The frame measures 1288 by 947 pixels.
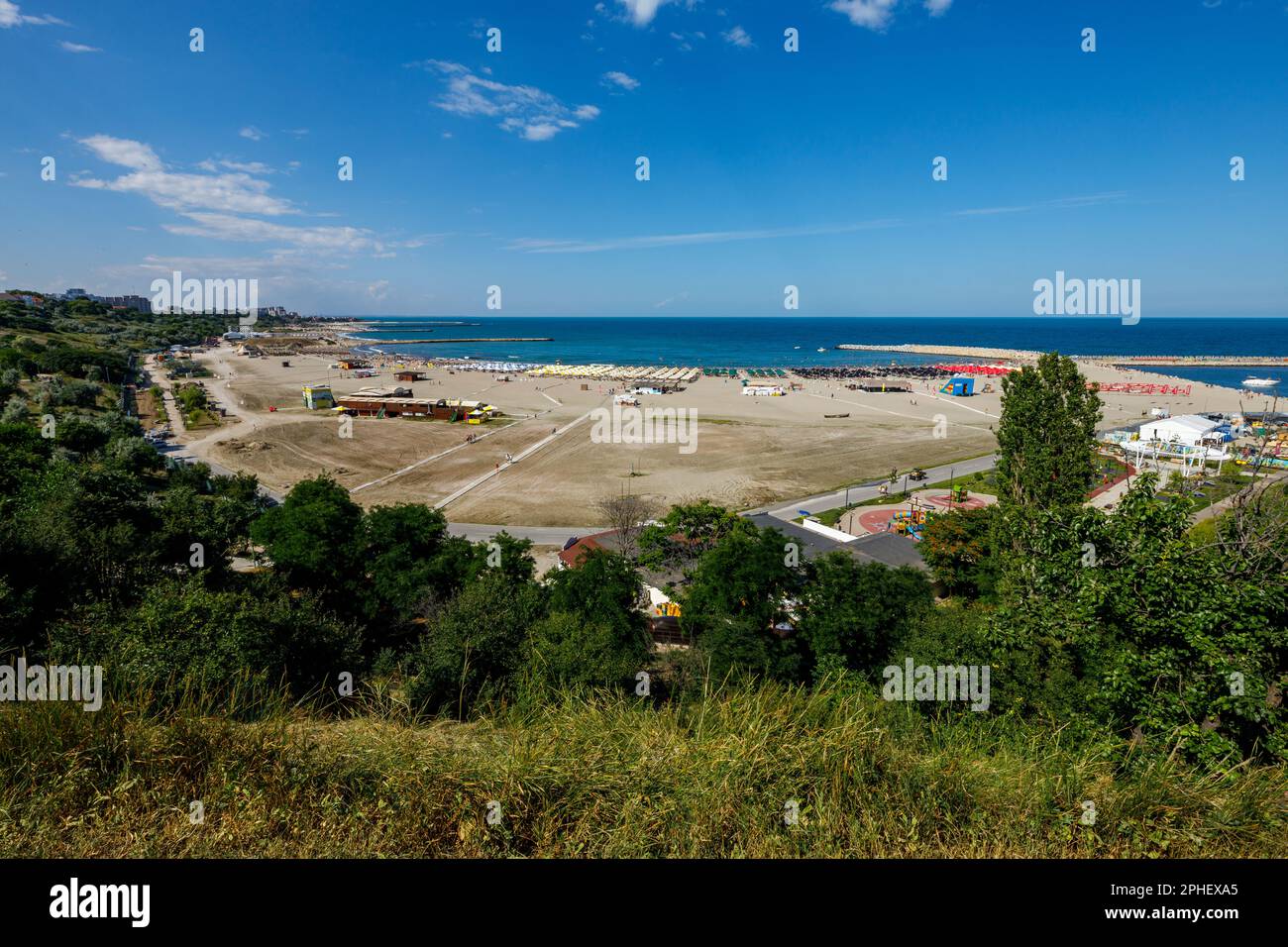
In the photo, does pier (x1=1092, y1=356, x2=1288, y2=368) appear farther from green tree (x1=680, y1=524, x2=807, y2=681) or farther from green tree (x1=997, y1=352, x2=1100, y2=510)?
green tree (x1=680, y1=524, x2=807, y2=681)

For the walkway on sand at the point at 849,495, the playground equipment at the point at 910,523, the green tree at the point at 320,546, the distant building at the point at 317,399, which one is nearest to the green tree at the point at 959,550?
the playground equipment at the point at 910,523

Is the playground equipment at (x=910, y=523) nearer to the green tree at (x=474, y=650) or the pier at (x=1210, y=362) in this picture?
the green tree at (x=474, y=650)

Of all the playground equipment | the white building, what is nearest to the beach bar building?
the white building

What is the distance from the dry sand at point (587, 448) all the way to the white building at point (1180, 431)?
1248 centimetres

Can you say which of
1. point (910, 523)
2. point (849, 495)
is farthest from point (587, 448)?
point (910, 523)

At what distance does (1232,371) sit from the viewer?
441ft

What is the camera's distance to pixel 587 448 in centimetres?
5856

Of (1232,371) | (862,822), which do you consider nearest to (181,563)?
(862,822)

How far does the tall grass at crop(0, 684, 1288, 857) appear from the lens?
3.96 metres

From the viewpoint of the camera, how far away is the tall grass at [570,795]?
3.96 meters

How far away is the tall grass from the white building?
61.0m

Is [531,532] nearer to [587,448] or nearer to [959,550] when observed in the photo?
[959,550]
